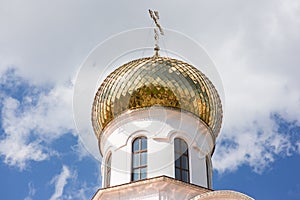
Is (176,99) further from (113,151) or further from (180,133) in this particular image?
(113,151)

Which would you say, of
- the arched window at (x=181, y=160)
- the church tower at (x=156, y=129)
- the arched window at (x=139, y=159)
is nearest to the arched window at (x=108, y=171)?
the church tower at (x=156, y=129)

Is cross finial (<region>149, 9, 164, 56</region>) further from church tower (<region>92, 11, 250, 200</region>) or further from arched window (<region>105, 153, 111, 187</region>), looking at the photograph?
arched window (<region>105, 153, 111, 187</region>)

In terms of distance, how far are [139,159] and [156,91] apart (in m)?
1.67

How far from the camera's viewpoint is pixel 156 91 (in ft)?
48.5

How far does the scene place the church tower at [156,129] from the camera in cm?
1366

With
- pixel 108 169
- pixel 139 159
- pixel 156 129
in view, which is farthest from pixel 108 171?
pixel 156 129

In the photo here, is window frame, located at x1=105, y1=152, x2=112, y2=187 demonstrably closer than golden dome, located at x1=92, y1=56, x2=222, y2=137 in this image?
Yes

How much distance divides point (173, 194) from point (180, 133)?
5.67 feet

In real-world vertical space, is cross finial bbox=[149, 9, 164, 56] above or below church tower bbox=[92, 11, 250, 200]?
above

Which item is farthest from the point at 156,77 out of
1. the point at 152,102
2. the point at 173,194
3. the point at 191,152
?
the point at 173,194

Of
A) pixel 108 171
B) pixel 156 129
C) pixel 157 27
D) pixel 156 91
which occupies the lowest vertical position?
pixel 108 171

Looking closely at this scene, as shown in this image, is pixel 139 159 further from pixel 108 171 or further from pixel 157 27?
pixel 157 27

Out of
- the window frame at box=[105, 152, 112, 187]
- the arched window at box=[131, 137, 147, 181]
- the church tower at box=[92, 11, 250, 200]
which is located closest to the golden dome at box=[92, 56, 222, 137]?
the church tower at box=[92, 11, 250, 200]

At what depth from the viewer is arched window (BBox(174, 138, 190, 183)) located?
14.1m
